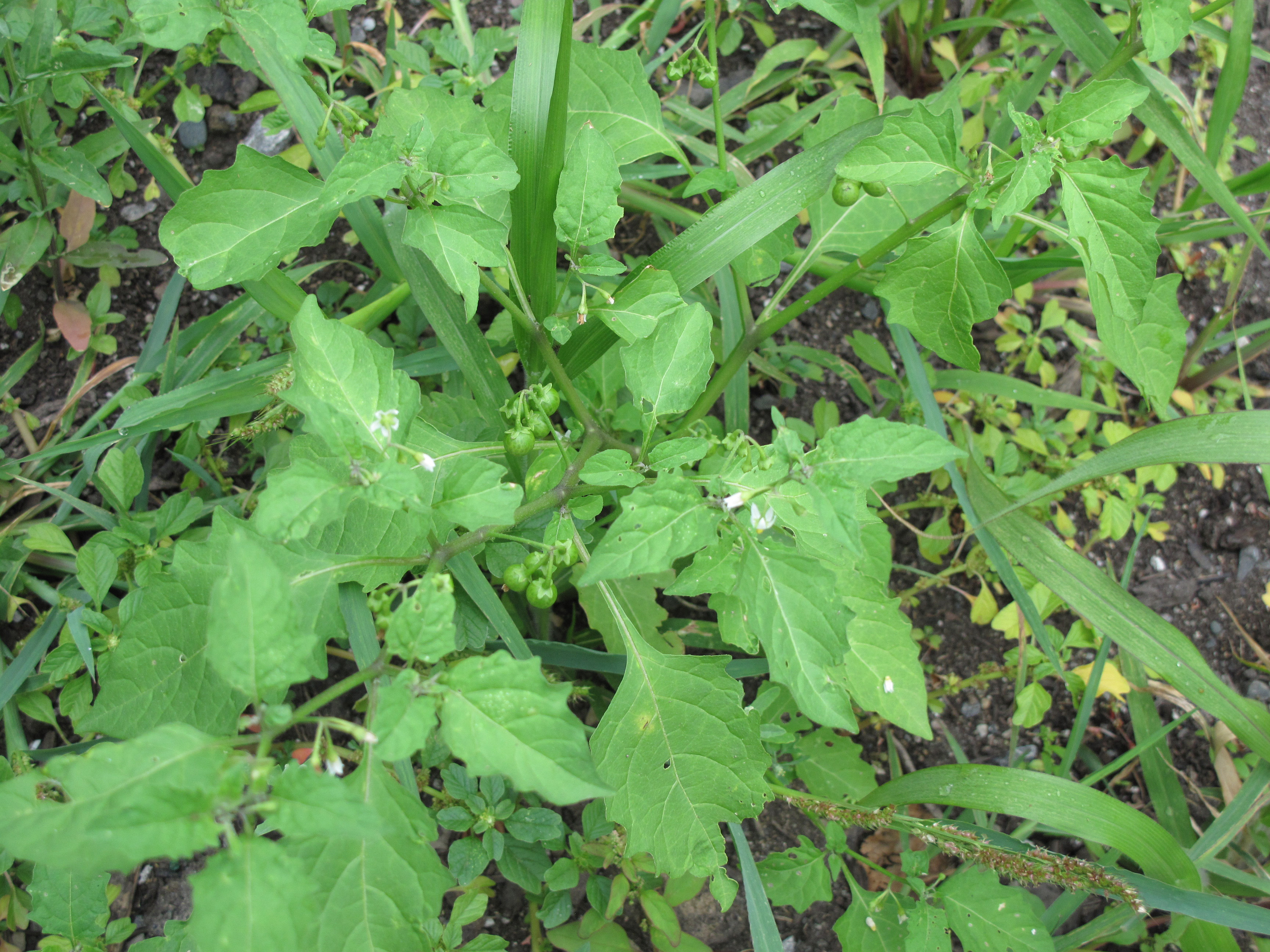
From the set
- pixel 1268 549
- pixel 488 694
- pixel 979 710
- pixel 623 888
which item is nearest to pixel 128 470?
pixel 488 694

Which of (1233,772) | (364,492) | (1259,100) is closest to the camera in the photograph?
(364,492)

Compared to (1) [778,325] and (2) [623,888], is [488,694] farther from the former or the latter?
(1) [778,325]

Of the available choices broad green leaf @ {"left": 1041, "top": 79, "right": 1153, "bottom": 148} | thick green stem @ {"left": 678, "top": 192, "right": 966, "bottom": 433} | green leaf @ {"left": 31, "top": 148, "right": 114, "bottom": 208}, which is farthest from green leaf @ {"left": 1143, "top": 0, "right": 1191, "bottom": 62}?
green leaf @ {"left": 31, "top": 148, "right": 114, "bottom": 208}

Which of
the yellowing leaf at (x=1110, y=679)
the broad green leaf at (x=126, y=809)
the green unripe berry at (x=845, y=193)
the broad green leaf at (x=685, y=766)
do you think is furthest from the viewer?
the yellowing leaf at (x=1110, y=679)

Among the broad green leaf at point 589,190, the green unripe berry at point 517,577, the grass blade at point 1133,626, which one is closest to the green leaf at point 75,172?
the broad green leaf at point 589,190

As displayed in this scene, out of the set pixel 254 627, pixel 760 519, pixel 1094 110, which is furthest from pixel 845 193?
pixel 254 627

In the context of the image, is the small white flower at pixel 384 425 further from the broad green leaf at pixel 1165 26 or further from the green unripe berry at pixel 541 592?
the broad green leaf at pixel 1165 26

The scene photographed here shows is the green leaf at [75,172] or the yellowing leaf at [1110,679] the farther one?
the yellowing leaf at [1110,679]

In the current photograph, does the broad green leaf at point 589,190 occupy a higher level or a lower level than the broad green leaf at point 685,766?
higher
